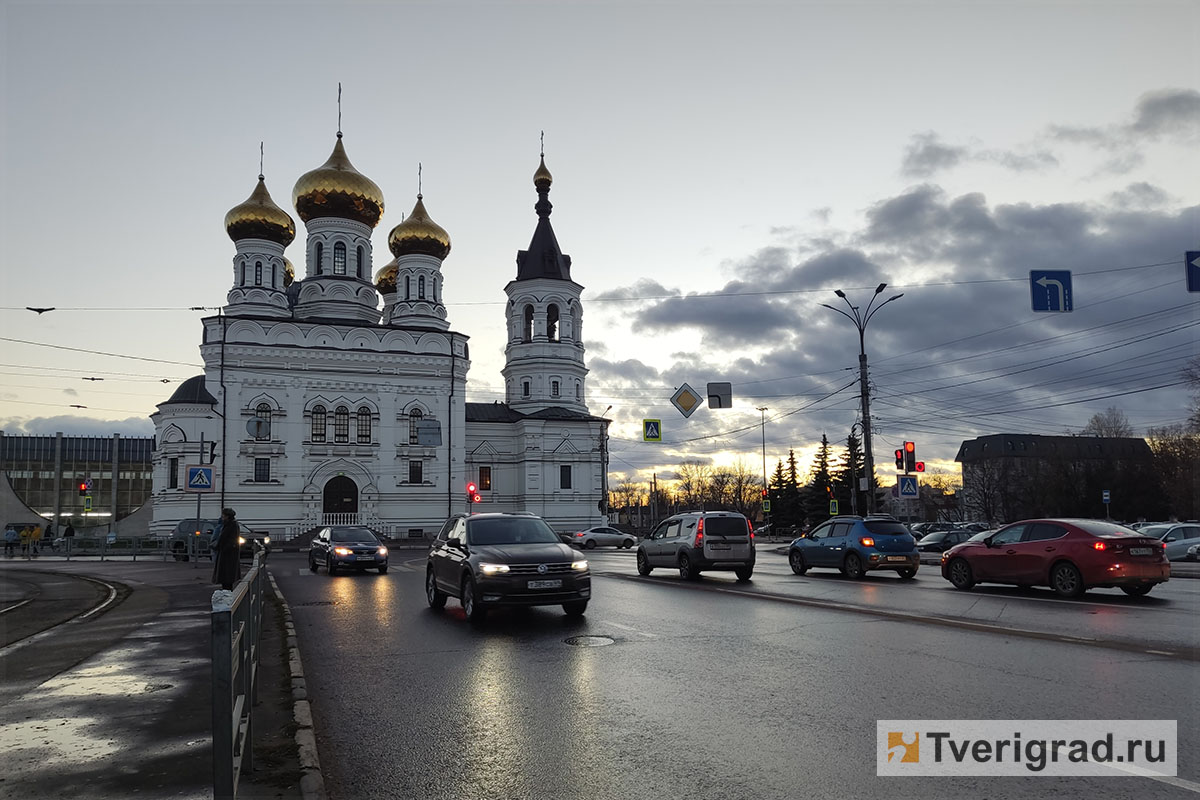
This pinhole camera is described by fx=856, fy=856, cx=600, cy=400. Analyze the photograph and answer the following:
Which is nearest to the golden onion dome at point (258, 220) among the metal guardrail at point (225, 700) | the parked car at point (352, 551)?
the parked car at point (352, 551)

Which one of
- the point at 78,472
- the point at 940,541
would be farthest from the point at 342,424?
the point at 78,472

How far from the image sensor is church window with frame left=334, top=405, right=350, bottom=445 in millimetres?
57656

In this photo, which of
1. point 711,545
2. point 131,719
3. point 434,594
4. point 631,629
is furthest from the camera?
point 711,545

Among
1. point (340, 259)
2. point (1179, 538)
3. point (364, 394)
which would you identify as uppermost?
point (340, 259)

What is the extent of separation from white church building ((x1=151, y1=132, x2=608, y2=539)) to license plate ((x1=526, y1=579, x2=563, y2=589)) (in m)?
38.0

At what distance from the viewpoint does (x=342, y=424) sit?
5800 cm

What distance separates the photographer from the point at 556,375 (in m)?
67.4

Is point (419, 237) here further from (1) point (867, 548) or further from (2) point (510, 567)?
(2) point (510, 567)

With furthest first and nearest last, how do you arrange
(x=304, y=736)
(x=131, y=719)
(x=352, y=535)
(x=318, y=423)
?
(x=318, y=423) < (x=352, y=535) < (x=131, y=719) < (x=304, y=736)

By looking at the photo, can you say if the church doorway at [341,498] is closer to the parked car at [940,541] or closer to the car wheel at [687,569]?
the parked car at [940,541]

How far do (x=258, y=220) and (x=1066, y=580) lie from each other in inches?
2238

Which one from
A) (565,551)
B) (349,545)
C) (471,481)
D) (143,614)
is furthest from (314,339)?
(565,551)

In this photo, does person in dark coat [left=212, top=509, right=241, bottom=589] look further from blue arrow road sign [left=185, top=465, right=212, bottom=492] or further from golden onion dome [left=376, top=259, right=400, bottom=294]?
golden onion dome [left=376, top=259, right=400, bottom=294]

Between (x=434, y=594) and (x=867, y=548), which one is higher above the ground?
(x=867, y=548)
